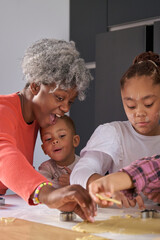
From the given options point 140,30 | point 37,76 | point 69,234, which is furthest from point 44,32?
point 69,234

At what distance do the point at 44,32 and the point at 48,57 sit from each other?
6.68 ft

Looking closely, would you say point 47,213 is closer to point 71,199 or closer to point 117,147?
point 71,199

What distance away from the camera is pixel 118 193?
925 millimetres

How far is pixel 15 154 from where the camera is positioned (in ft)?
3.42

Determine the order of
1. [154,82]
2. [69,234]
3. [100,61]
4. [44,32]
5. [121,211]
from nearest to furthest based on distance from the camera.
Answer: [69,234]
[121,211]
[154,82]
[100,61]
[44,32]

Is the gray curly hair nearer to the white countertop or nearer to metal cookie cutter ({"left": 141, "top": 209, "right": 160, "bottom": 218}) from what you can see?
the white countertop

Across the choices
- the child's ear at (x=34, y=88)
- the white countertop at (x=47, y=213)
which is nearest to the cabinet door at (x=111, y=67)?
the child's ear at (x=34, y=88)

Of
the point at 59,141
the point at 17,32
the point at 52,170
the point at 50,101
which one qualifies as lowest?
the point at 52,170

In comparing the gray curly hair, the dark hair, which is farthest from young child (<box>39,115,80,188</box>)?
the dark hair

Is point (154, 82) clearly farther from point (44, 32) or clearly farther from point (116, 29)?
point (44, 32)

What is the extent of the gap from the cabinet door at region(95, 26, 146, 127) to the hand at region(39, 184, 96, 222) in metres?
1.63

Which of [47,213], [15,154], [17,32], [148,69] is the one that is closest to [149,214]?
[47,213]

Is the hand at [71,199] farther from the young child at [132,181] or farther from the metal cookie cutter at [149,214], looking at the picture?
the metal cookie cutter at [149,214]

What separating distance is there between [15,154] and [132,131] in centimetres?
49
